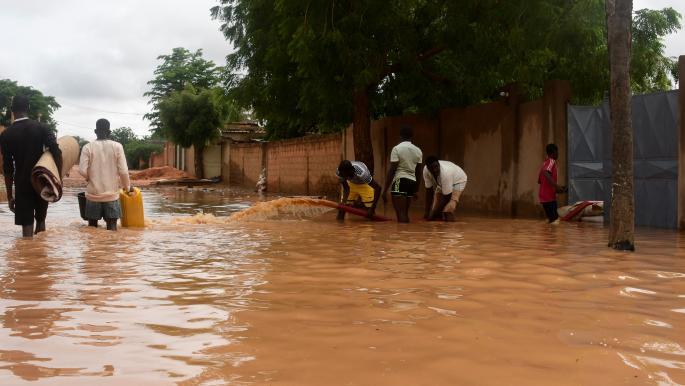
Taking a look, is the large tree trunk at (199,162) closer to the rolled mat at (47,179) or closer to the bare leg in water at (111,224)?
the bare leg in water at (111,224)

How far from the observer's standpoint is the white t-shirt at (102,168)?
8773 millimetres

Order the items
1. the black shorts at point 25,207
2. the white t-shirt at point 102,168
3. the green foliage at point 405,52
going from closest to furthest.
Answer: the black shorts at point 25,207
the white t-shirt at point 102,168
the green foliage at point 405,52

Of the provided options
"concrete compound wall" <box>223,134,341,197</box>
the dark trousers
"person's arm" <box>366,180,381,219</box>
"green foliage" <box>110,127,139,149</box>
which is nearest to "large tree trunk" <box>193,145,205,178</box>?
"concrete compound wall" <box>223,134,341,197</box>

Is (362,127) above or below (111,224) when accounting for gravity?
above

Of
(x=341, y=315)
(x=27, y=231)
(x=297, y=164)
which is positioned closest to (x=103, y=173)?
(x=27, y=231)

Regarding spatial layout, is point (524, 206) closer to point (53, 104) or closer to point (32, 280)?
point (32, 280)

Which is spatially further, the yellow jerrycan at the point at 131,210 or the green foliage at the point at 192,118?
the green foliage at the point at 192,118

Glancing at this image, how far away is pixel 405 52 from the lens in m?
13.6

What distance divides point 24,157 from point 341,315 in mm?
5854

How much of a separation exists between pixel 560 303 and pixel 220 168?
3681 cm

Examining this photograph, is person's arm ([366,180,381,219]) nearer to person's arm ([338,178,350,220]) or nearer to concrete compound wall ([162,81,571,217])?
person's arm ([338,178,350,220])

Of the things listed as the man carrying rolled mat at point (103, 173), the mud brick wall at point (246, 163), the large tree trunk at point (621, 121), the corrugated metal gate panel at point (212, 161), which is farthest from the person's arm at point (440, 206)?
the corrugated metal gate panel at point (212, 161)

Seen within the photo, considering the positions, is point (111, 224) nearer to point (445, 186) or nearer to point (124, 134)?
point (445, 186)

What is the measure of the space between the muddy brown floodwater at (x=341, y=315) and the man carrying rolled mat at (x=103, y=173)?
180cm
